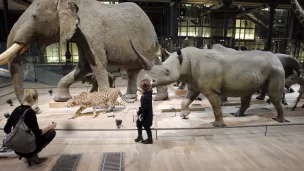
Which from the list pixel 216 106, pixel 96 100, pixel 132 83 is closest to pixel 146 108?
pixel 216 106

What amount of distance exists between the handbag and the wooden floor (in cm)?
41

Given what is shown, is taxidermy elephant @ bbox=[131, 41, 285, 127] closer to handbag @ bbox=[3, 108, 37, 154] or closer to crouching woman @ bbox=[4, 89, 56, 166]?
crouching woman @ bbox=[4, 89, 56, 166]

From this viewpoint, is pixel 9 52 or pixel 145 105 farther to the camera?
pixel 9 52

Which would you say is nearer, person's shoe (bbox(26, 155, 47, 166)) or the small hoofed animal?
person's shoe (bbox(26, 155, 47, 166))

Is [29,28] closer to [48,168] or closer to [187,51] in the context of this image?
[48,168]

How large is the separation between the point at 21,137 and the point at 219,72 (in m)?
2.93

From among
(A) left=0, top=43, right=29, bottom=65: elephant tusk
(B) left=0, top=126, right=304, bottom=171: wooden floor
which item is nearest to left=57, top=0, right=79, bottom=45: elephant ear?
(A) left=0, top=43, right=29, bottom=65: elephant tusk

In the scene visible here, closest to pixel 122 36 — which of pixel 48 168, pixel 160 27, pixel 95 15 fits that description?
pixel 95 15

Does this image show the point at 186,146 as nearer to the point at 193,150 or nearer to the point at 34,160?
the point at 193,150

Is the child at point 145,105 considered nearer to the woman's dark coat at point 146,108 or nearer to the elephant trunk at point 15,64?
the woman's dark coat at point 146,108

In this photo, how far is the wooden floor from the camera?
9.19 ft

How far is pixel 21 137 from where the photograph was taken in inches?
95.4

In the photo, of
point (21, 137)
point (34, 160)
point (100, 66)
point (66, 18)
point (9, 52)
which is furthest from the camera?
point (100, 66)

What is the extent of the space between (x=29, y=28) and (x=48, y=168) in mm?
2561
